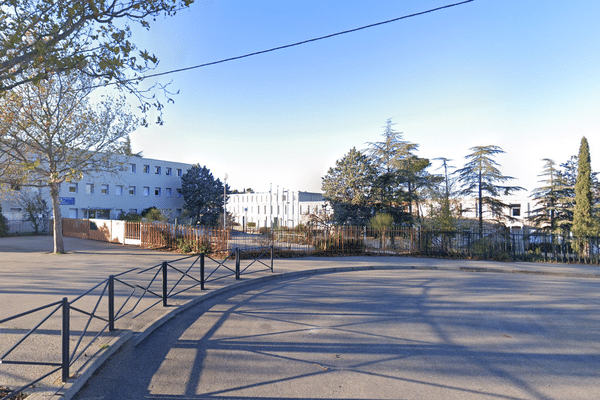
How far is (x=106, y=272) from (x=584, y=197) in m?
24.6

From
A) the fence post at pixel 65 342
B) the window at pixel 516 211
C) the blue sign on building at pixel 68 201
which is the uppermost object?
the blue sign on building at pixel 68 201

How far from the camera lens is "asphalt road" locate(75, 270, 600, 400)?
3.97 meters

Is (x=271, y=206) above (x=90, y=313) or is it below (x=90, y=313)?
above

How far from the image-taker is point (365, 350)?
5.10m

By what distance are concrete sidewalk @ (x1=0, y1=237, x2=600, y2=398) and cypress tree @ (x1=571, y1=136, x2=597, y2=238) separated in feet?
19.5

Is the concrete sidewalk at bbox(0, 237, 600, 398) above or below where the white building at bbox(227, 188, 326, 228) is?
below

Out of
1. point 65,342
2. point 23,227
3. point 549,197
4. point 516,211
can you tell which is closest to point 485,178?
point 549,197

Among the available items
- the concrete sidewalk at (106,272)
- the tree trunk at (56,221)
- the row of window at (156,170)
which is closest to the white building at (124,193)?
the row of window at (156,170)

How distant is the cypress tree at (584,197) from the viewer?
1992cm

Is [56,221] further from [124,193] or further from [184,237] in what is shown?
[124,193]

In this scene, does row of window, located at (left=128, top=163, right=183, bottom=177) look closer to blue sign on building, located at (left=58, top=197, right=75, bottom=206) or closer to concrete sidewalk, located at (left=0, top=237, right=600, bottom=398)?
blue sign on building, located at (left=58, top=197, right=75, bottom=206)

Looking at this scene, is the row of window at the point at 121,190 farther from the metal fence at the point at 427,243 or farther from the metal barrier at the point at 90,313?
the metal barrier at the point at 90,313

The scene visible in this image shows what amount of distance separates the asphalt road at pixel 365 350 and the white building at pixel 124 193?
27.2 metres

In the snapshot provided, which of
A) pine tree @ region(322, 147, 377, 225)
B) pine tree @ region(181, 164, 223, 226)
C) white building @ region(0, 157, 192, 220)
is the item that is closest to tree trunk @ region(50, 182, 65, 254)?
white building @ region(0, 157, 192, 220)
